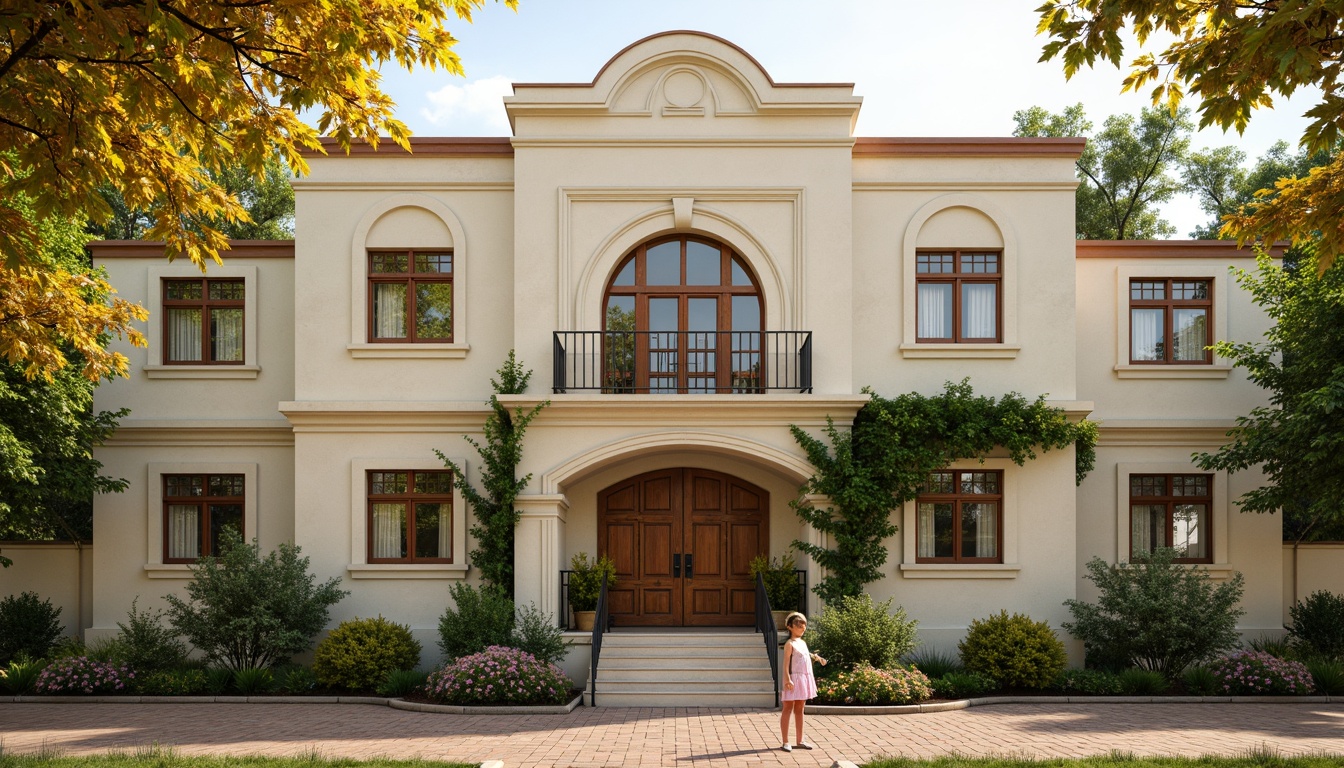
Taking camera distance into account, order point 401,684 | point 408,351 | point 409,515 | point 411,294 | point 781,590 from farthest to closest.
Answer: point 411,294, point 409,515, point 408,351, point 781,590, point 401,684

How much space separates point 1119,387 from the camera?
53.6ft

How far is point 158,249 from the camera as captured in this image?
53.5ft

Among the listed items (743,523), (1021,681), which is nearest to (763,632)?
(743,523)

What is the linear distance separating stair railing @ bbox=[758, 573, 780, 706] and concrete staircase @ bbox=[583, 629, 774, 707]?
15 cm

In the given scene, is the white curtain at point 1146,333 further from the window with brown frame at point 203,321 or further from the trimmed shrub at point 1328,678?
the window with brown frame at point 203,321

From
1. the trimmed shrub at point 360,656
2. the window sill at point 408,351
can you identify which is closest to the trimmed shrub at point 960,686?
the trimmed shrub at point 360,656

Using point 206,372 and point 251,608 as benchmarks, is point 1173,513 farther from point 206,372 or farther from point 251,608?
point 206,372

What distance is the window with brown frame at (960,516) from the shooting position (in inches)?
602

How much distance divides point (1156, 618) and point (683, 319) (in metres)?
7.90

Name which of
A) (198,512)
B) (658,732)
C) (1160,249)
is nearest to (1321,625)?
(1160,249)

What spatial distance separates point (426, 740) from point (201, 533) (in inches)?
298

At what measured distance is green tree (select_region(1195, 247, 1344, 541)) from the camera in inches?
541

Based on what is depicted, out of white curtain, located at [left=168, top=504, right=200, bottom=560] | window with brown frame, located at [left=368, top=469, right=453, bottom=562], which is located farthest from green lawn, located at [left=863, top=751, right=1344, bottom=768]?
white curtain, located at [left=168, top=504, right=200, bottom=560]

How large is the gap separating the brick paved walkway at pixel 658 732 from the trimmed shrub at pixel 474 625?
1.25 m
